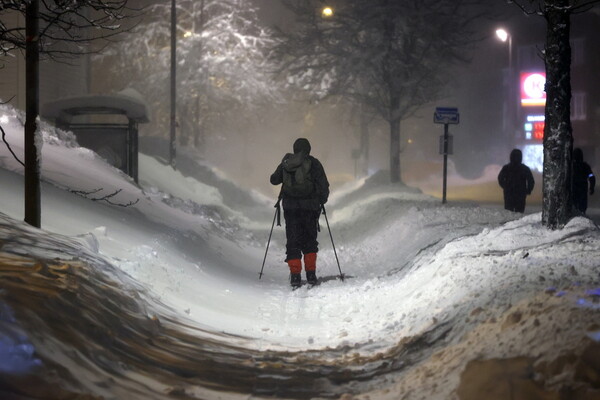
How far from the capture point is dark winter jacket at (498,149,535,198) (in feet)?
55.5

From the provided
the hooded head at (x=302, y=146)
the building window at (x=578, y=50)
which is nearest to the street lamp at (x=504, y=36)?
the building window at (x=578, y=50)

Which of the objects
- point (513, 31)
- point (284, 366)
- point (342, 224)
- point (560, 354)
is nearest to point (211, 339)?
point (284, 366)

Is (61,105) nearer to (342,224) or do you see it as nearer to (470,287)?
(342,224)

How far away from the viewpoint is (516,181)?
1717 cm

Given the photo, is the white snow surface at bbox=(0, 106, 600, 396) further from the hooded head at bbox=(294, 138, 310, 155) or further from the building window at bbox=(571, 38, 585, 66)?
the building window at bbox=(571, 38, 585, 66)

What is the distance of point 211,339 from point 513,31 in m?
63.6

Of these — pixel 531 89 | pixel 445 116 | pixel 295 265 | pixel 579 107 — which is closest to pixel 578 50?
pixel 579 107

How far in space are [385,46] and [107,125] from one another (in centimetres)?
1344

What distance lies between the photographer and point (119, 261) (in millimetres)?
9172

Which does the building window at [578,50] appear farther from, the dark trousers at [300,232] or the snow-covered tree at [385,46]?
the dark trousers at [300,232]

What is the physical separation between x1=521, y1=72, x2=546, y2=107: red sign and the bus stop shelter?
48.7 metres

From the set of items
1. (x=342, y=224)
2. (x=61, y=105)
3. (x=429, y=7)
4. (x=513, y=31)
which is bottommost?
(x=342, y=224)

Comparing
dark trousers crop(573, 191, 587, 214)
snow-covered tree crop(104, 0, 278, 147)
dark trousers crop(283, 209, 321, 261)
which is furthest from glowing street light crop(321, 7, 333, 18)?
dark trousers crop(283, 209, 321, 261)

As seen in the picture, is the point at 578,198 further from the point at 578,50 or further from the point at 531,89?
the point at 531,89
